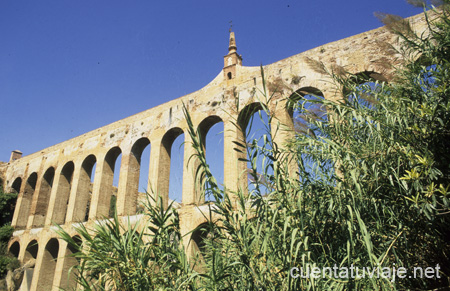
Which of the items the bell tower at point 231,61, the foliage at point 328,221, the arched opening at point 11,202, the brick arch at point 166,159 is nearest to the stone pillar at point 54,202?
the arched opening at point 11,202

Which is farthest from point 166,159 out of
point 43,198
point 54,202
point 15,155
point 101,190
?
point 15,155

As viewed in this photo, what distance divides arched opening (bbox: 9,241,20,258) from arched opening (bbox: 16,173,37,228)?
0.88 m

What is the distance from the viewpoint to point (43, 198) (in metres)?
15.8

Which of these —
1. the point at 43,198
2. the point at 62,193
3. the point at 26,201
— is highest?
the point at 26,201

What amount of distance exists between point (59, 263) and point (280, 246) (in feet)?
37.8

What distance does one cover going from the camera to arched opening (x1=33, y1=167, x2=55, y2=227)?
15297 mm

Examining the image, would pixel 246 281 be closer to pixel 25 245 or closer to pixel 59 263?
pixel 59 263

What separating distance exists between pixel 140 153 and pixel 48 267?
596 centimetres

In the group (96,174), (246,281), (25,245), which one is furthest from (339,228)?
(25,245)

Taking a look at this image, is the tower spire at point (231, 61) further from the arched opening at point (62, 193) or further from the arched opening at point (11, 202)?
the arched opening at point (11, 202)

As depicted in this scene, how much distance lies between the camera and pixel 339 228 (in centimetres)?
364

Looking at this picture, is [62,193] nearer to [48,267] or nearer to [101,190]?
[48,267]

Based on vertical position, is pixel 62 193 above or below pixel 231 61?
below

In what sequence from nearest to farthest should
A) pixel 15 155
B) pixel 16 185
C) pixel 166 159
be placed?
pixel 166 159 < pixel 16 185 < pixel 15 155
